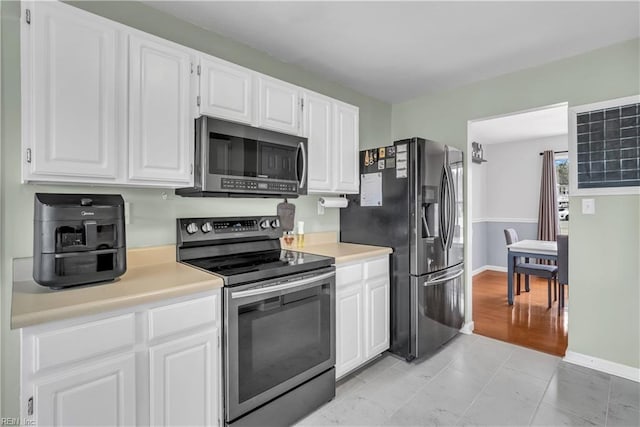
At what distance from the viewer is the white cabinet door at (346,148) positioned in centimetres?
268

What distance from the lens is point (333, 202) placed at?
2.84 m

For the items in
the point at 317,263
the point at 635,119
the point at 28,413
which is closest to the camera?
the point at 28,413

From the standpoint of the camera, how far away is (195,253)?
207 cm

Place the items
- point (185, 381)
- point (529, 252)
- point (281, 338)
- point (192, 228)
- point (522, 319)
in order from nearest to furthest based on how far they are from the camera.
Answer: point (185, 381)
point (281, 338)
point (192, 228)
point (522, 319)
point (529, 252)

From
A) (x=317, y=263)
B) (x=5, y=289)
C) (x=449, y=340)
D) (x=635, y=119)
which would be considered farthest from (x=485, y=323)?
(x=5, y=289)

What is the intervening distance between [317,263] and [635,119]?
8.36ft

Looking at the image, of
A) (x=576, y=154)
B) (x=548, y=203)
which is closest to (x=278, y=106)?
(x=576, y=154)

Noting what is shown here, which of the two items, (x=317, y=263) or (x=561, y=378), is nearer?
(x=317, y=263)

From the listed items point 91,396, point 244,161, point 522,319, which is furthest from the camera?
point 522,319

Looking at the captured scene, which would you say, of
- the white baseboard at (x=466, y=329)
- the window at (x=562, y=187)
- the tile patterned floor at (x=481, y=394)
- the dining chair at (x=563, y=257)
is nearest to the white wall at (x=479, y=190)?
the window at (x=562, y=187)

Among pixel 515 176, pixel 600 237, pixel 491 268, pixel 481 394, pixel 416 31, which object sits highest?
pixel 416 31

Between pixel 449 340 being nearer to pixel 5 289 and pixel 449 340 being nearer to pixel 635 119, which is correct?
pixel 635 119

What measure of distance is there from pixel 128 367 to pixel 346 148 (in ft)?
6.97

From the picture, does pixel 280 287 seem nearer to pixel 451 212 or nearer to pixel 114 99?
pixel 114 99
